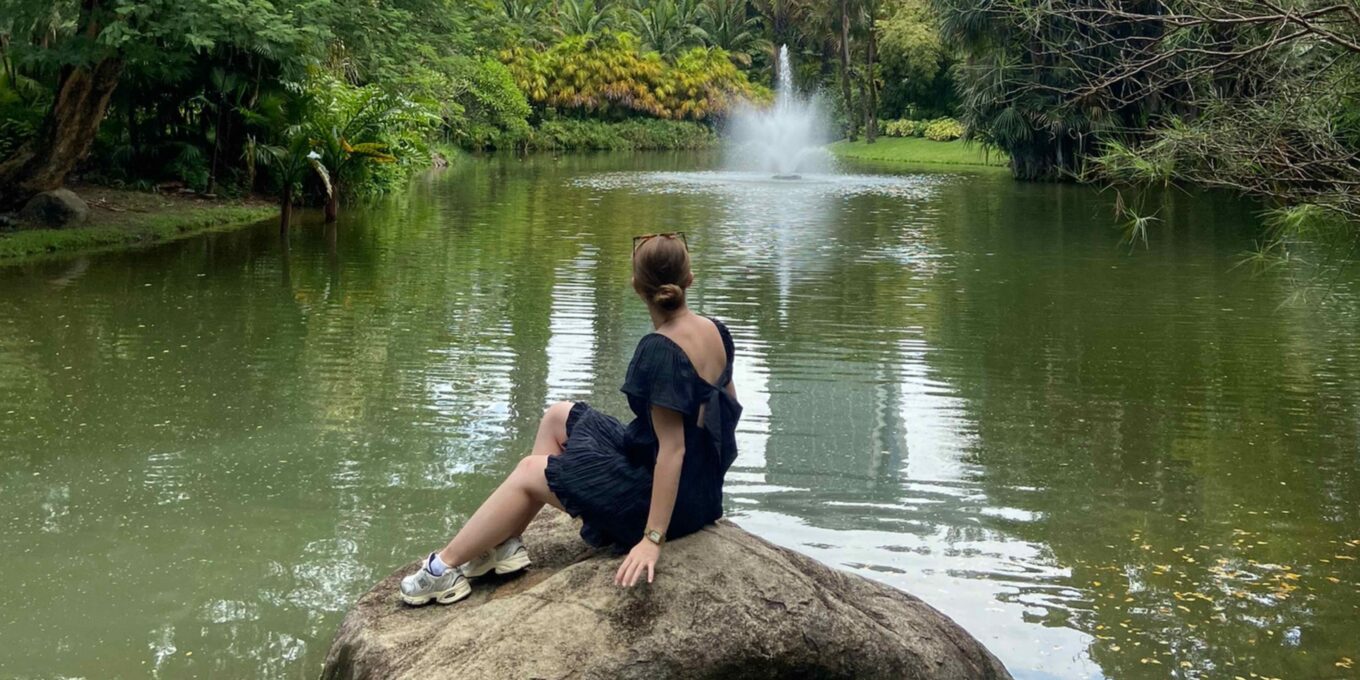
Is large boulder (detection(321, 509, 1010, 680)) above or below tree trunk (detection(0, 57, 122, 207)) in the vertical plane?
below

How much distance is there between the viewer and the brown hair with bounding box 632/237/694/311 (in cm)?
380

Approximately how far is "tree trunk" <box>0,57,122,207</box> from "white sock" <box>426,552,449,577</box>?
13955 mm

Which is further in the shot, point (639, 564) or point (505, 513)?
point (505, 513)

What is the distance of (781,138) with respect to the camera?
50844 millimetres

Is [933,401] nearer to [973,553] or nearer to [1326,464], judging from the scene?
[1326,464]

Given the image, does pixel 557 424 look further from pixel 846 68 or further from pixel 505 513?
pixel 846 68

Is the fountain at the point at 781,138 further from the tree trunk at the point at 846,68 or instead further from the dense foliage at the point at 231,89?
the dense foliage at the point at 231,89

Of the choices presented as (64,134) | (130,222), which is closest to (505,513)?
(64,134)

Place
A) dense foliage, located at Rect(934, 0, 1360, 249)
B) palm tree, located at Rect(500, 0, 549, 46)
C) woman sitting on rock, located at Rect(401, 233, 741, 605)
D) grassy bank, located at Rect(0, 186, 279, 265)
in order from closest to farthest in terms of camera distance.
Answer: woman sitting on rock, located at Rect(401, 233, 741, 605)
dense foliage, located at Rect(934, 0, 1360, 249)
grassy bank, located at Rect(0, 186, 279, 265)
palm tree, located at Rect(500, 0, 549, 46)

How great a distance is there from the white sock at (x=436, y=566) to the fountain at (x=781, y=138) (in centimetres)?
3256

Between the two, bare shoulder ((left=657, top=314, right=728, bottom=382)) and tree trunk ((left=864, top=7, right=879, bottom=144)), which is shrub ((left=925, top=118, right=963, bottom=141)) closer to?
tree trunk ((left=864, top=7, right=879, bottom=144))

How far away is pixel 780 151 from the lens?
48812mm

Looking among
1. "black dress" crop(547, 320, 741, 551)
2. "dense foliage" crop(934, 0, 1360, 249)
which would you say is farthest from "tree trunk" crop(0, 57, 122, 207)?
"black dress" crop(547, 320, 741, 551)

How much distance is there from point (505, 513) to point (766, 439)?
3.78 metres
